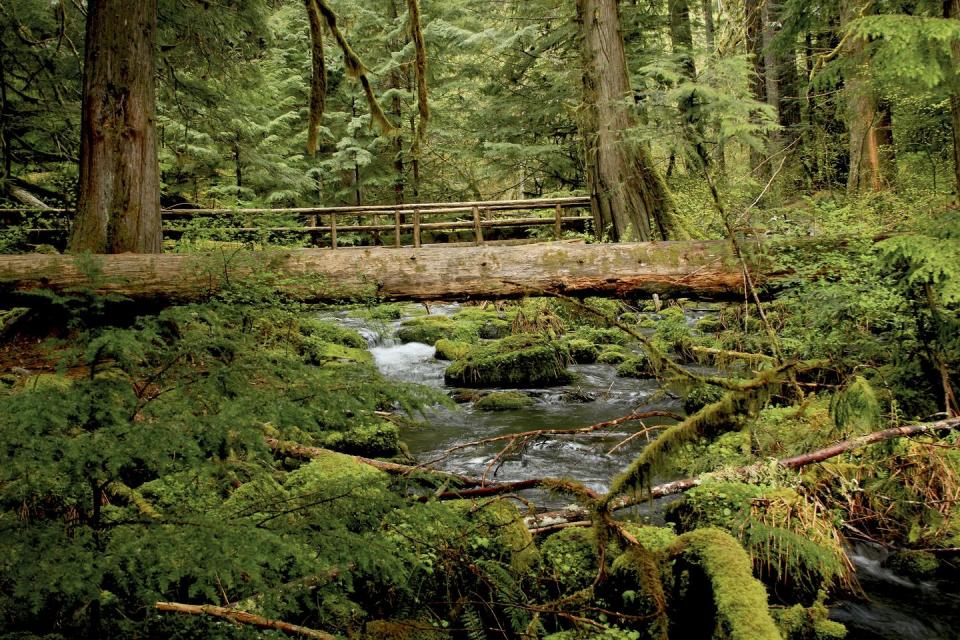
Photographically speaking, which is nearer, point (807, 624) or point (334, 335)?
point (807, 624)

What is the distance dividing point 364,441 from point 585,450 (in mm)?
2445

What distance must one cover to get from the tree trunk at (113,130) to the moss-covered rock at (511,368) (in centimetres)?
511

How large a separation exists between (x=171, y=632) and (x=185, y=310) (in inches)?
49.6

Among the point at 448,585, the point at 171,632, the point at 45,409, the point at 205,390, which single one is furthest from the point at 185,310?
the point at 448,585

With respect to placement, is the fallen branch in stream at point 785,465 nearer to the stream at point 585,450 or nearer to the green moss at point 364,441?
the stream at point 585,450

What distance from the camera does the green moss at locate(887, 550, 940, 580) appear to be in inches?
163

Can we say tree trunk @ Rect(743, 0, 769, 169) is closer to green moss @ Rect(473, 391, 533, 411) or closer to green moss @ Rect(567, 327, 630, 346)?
green moss @ Rect(567, 327, 630, 346)

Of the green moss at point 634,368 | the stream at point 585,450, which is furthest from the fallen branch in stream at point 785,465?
the green moss at point 634,368

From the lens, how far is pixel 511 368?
32.0ft

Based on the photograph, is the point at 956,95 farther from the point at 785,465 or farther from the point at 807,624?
the point at 807,624

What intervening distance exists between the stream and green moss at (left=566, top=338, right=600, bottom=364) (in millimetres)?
297

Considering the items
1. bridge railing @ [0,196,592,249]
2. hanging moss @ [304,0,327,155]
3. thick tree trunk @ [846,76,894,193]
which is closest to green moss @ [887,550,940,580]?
hanging moss @ [304,0,327,155]

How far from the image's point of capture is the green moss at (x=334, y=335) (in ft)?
30.2

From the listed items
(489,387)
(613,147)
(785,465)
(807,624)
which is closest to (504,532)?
(807,624)
